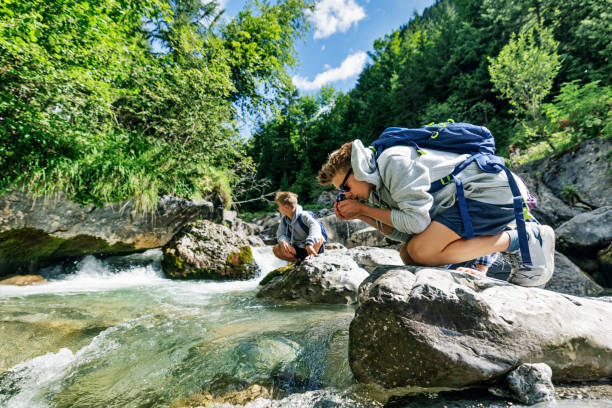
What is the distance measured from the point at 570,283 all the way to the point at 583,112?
7.72 metres

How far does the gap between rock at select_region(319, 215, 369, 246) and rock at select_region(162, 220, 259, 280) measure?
666cm

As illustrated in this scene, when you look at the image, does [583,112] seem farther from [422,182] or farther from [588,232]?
[422,182]

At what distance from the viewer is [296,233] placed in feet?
15.5

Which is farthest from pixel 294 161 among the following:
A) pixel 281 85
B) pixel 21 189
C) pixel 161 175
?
pixel 21 189

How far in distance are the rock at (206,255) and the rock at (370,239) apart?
5578mm

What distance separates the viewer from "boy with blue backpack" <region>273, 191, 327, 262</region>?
14.6ft

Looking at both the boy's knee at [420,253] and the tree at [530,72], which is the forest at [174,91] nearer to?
the tree at [530,72]

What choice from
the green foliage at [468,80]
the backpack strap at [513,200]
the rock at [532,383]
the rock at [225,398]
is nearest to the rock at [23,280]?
the rock at [225,398]

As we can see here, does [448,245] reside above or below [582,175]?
below

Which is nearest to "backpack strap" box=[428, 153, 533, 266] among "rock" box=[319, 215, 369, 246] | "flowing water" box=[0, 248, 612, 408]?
"flowing water" box=[0, 248, 612, 408]

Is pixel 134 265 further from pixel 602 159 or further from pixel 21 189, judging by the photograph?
pixel 602 159

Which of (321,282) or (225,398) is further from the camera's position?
(321,282)

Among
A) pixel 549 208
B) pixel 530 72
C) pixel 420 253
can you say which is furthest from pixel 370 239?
pixel 530 72

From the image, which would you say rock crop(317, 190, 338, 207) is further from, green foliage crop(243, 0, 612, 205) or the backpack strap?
the backpack strap
